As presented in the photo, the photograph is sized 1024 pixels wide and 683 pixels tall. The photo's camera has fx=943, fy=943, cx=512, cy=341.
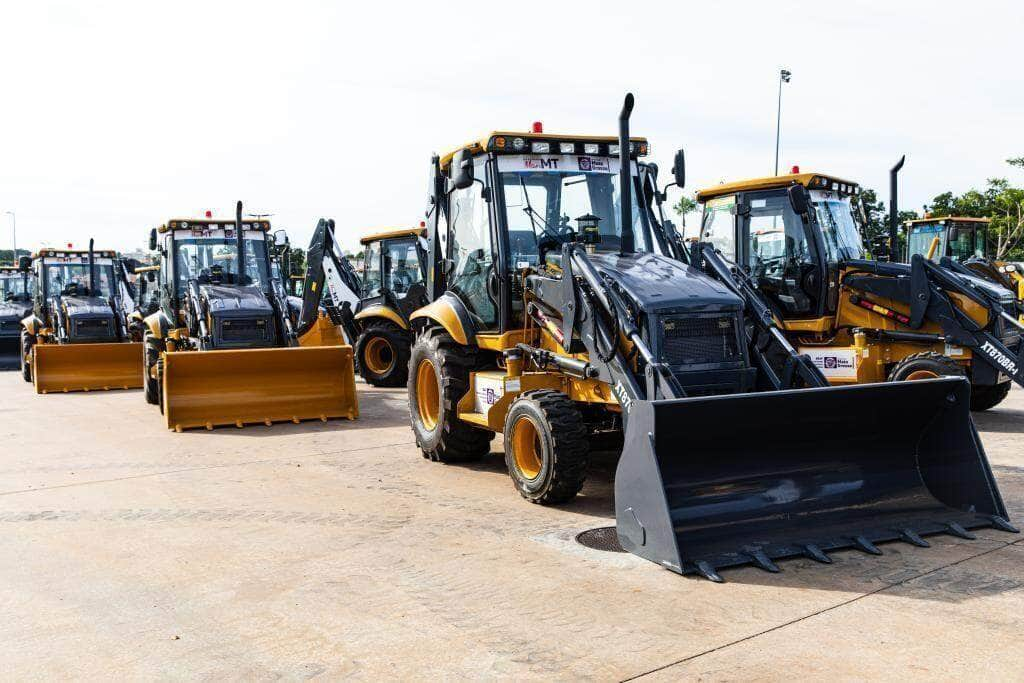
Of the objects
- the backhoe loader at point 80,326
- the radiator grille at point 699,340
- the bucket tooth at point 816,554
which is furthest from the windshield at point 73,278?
the bucket tooth at point 816,554

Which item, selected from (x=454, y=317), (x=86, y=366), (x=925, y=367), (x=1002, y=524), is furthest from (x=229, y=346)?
(x=1002, y=524)

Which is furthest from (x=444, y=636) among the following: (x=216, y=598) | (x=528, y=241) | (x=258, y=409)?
(x=258, y=409)

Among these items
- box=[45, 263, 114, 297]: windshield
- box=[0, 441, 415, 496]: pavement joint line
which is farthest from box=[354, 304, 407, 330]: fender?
box=[0, 441, 415, 496]: pavement joint line

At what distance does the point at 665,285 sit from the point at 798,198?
4.24 m

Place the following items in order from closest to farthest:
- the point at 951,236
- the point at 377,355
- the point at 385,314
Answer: the point at 385,314 < the point at 377,355 < the point at 951,236

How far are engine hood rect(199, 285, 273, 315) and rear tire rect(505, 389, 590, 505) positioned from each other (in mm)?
6411

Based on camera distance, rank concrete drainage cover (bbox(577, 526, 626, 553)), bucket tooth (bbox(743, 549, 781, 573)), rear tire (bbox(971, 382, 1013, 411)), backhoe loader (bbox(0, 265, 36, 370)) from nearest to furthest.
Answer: bucket tooth (bbox(743, 549, 781, 573)), concrete drainage cover (bbox(577, 526, 626, 553)), rear tire (bbox(971, 382, 1013, 411)), backhoe loader (bbox(0, 265, 36, 370))

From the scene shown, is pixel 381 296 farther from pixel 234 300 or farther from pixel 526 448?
pixel 526 448

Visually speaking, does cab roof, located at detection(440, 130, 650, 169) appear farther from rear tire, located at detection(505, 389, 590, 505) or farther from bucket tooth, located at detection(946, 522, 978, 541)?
bucket tooth, located at detection(946, 522, 978, 541)

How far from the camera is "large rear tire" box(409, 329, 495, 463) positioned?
8062 mm

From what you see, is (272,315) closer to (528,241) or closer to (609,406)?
(528,241)

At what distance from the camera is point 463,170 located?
738 cm

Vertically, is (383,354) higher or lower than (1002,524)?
higher

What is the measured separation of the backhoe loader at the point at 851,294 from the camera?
1005cm
